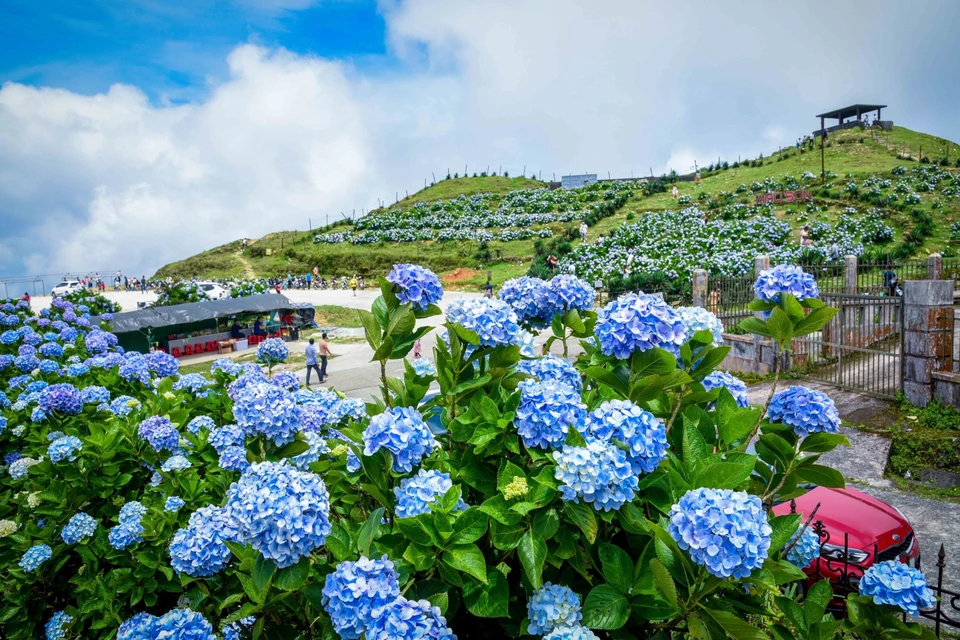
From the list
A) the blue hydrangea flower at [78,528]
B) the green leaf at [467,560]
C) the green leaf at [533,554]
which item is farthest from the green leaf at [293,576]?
the blue hydrangea flower at [78,528]

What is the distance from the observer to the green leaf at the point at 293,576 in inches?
70.7

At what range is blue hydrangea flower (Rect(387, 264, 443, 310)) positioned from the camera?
7.80ft

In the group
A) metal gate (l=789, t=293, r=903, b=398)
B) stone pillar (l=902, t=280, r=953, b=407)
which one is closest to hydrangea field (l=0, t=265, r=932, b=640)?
stone pillar (l=902, t=280, r=953, b=407)

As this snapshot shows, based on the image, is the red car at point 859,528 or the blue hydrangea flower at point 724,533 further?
the red car at point 859,528

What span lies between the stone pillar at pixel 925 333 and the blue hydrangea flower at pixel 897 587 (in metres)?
9.01

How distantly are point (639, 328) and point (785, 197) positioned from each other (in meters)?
42.3

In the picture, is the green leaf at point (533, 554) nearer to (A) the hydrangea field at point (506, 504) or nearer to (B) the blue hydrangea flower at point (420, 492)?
(A) the hydrangea field at point (506, 504)

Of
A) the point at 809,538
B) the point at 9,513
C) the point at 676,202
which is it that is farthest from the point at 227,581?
the point at 676,202

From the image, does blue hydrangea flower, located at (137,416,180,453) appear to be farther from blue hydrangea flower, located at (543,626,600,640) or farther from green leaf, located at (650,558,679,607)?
green leaf, located at (650,558,679,607)

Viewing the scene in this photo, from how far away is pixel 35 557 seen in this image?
346 cm

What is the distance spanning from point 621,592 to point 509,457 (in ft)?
1.87

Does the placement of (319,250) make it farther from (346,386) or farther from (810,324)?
(810,324)

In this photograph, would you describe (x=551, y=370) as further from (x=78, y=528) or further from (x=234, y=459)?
(x=78, y=528)

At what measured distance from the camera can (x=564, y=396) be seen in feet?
6.37
